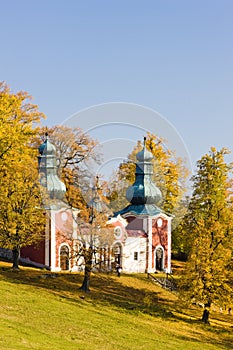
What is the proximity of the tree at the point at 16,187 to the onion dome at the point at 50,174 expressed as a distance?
0.97 metres

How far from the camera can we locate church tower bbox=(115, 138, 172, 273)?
37562 millimetres

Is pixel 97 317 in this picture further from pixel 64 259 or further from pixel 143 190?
pixel 143 190

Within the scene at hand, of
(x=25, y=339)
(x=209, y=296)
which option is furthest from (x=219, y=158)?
(x=25, y=339)

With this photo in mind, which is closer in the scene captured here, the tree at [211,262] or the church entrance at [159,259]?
the tree at [211,262]

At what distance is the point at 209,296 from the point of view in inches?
1060

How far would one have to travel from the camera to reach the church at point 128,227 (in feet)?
108

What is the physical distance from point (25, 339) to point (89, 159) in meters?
25.1

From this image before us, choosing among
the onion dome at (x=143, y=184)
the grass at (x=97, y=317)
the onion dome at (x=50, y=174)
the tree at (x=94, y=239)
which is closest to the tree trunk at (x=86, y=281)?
the tree at (x=94, y=239)

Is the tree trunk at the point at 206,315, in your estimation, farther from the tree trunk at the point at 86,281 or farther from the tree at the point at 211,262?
the tree trunk at the point at 86,281

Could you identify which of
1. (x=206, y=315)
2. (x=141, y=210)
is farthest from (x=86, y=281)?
(x=141, y=210)

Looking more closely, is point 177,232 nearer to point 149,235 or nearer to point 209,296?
point 149,235

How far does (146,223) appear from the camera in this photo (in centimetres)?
3819

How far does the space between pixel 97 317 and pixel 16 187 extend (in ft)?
34.8

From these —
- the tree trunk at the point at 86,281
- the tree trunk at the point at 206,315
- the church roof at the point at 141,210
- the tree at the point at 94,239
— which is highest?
the church roof at the point at 141,210
